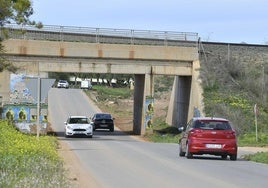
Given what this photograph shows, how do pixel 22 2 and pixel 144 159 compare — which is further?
pixel 22 2

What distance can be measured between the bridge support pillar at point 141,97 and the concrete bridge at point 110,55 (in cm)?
8

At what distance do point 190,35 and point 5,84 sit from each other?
15.1 m

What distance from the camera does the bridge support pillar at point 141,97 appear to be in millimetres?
54656

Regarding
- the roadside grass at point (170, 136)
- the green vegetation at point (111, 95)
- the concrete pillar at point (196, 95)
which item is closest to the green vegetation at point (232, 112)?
the roadside grass at point (170, 136)

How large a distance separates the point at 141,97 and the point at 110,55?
268 inches

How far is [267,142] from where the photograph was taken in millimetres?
40781

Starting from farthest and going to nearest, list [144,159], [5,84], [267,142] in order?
[5,84], [267,142], [144,159]

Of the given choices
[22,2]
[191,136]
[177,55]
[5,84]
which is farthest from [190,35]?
[191,136]

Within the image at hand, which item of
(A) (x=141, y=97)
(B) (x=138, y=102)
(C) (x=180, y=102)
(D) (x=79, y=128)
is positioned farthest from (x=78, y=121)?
(C) (x=180, y=102)

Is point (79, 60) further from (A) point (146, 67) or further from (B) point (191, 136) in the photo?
(B) point (191, 136)

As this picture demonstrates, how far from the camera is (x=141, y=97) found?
2276 inches

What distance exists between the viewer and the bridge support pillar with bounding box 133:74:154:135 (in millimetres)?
54656

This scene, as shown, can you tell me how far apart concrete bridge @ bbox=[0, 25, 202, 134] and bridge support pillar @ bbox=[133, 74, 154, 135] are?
0.08 m

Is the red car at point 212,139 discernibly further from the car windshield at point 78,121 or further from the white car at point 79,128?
the car windshield at point 78,121
